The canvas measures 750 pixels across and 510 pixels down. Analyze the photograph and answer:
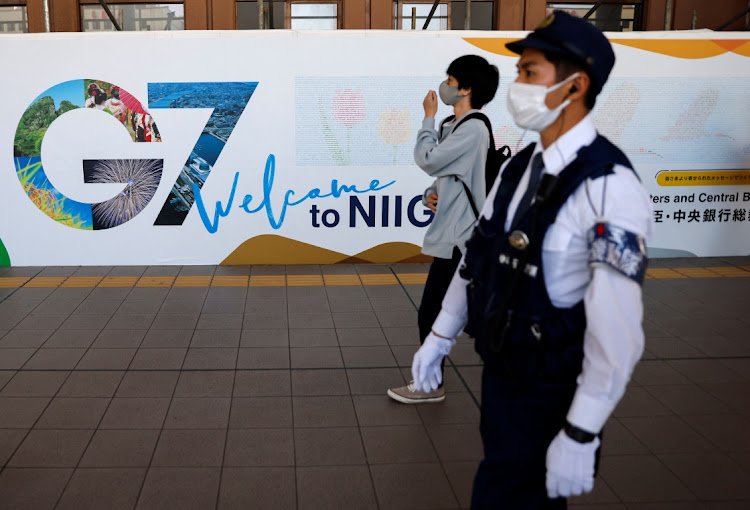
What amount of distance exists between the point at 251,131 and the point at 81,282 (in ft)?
6.53

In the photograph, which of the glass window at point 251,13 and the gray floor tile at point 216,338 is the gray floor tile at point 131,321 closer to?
the gray floor tile at point 216,338

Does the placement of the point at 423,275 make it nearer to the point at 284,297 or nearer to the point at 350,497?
the point at 284,297

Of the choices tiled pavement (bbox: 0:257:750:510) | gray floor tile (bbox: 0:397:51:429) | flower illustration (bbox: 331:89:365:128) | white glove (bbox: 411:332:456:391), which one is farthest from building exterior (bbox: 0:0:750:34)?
white glove (bbox: 411:332:456:391)

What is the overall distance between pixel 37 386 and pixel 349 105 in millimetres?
3746

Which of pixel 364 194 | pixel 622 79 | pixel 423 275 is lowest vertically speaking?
pixel 423 275

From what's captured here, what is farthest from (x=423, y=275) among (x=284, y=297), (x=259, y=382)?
(x=259, y=382)

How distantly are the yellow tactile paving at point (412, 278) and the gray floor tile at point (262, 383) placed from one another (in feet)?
7.32

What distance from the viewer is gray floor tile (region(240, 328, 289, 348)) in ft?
15.8

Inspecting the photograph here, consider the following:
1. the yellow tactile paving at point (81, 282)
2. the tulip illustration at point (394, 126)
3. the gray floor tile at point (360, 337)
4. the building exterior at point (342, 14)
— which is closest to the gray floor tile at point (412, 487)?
the gray floor tile at point (360, 337)

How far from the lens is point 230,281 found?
6.33 m

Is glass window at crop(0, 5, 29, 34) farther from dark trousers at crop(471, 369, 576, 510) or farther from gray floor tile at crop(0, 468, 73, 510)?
dark trousers at crop(471, 369, 576, 510)

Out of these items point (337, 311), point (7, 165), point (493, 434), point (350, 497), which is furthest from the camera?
point (7, 165)

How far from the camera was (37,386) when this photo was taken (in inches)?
160

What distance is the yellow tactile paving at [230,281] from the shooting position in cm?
621
